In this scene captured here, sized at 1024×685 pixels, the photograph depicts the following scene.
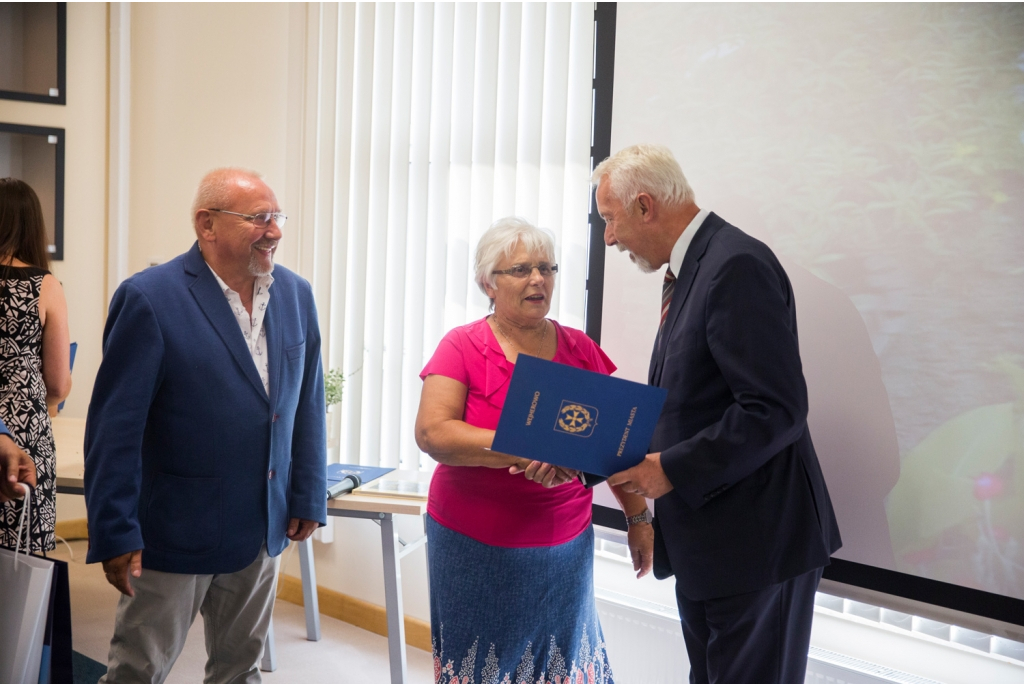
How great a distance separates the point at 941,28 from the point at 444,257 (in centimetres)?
197

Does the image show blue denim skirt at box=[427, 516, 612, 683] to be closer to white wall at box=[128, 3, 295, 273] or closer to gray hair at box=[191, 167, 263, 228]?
gray hair at box=[191, 167, 263, 228]

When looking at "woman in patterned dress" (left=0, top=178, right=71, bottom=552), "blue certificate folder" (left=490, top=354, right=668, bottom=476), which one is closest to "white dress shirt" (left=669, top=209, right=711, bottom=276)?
"blue certificate folder" (left=490, top=354, right=668, bottom=476)

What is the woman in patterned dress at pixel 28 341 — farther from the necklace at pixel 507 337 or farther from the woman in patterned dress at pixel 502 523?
the necklace at pixel 507 337

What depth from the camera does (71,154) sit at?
4.44 m

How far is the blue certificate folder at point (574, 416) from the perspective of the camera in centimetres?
156

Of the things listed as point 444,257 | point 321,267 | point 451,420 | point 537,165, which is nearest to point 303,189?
point 321,267

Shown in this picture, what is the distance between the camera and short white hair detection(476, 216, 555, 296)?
2.12m

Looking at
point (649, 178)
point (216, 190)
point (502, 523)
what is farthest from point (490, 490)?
point (216, 190)

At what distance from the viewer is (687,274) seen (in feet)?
5.47

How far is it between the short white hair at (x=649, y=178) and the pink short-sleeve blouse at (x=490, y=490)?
0.48 m

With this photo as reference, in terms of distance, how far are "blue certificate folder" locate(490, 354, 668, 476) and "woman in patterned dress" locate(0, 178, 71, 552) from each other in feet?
6.20

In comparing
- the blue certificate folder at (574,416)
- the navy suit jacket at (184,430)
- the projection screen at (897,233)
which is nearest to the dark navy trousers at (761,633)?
the blue certificate folder at (574,416)

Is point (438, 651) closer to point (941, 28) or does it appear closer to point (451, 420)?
point (451, 420)

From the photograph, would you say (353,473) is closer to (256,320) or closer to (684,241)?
(256,320)
